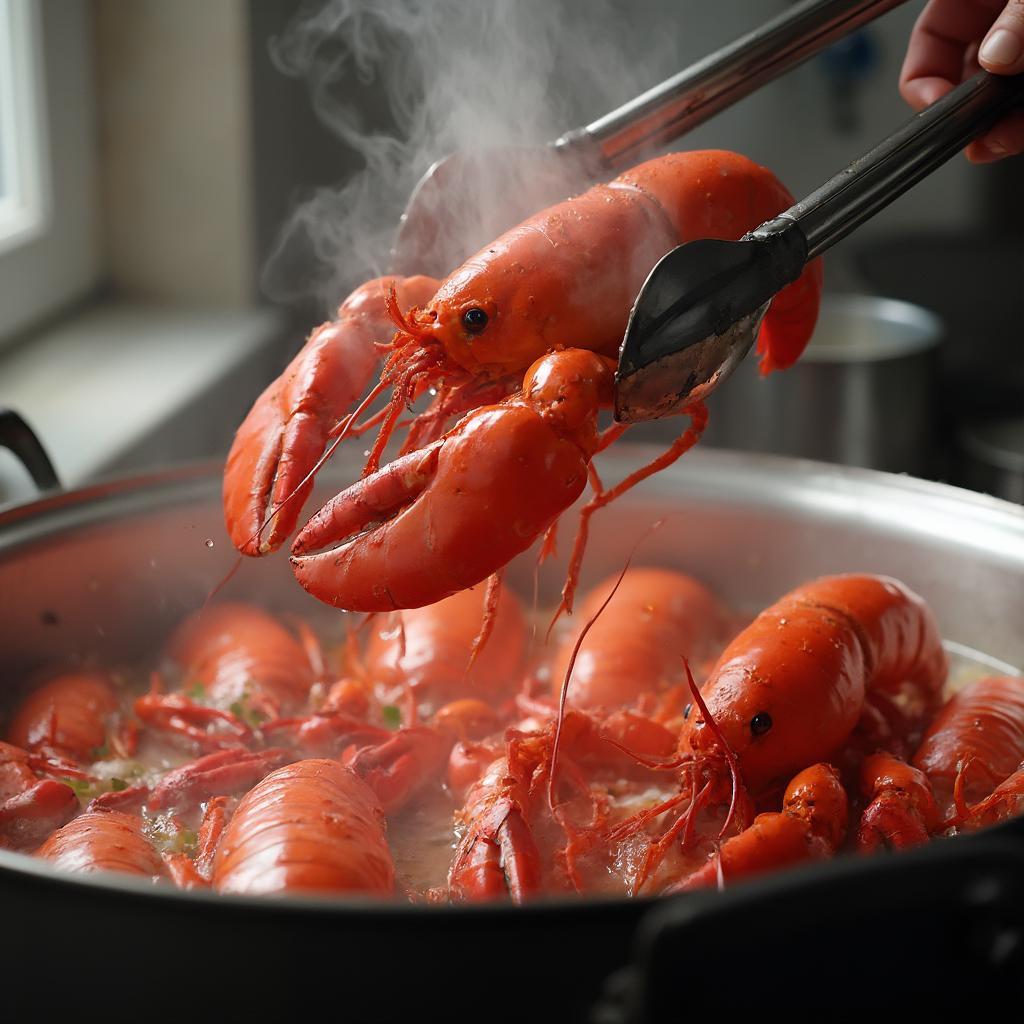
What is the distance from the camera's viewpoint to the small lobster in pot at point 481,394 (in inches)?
40.7

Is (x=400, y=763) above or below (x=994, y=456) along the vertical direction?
above

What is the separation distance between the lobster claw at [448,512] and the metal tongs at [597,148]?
1.60ft

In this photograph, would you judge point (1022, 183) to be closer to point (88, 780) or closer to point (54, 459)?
point (54, 459)

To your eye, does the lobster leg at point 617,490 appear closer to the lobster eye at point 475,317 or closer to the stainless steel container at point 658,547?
the lobster eye at point 475,317

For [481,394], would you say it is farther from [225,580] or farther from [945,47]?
[945,47]

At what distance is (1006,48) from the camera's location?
1.35 m

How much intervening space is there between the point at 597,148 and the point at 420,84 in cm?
161

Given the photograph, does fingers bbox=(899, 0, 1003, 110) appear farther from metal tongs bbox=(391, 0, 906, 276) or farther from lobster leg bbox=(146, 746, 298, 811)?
lobster leg bbox=(146, 746, 298, 811)

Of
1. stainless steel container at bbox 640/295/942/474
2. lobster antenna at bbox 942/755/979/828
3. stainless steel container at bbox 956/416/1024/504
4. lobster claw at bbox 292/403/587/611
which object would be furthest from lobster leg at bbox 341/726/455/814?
stainless steel container at bbox 956/416/1024/504

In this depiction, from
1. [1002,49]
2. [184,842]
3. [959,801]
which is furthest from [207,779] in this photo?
[1002,49]

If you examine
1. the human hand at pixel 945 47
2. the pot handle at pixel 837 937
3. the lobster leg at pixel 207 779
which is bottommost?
the lobster leg at pixel 207 779

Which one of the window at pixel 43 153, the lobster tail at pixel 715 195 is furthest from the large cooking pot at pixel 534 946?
the window at pixel 43 153

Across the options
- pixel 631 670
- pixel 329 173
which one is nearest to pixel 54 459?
pixel 631 670

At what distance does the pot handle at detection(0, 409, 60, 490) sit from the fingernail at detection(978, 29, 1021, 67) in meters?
1.23
